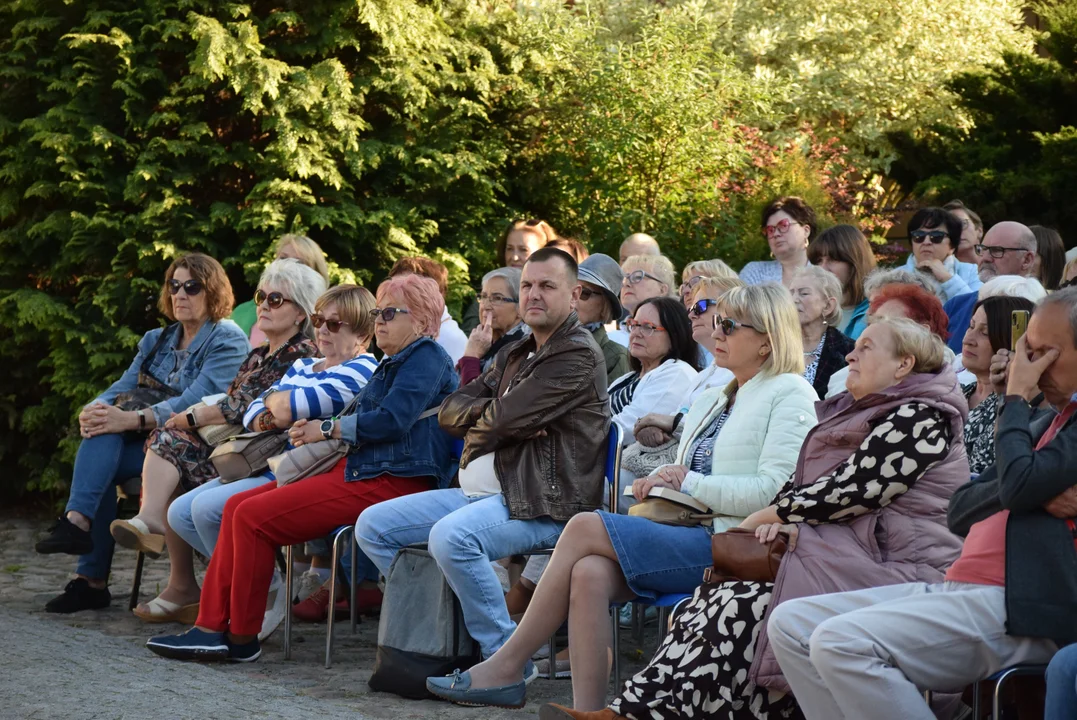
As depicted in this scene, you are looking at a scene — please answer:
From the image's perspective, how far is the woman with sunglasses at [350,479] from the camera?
6320 mm

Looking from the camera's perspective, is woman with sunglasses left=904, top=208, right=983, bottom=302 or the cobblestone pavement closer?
the cobblestone pavement

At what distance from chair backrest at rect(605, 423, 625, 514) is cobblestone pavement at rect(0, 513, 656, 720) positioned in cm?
84

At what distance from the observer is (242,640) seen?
6.35 meters

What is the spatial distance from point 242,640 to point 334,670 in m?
0.47

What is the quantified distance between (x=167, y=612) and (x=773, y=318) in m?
3.87

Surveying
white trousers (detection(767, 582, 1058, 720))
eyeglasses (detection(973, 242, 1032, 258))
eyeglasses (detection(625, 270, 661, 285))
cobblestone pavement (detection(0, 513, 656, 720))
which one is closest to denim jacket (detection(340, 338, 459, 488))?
cobblestone pavement (detection(0, 513, 656, 720))

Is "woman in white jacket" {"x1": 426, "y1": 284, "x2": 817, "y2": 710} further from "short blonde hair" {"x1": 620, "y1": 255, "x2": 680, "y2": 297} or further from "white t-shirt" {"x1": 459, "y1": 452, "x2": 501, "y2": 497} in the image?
"short blonde hair" {"x1": 620, "y1": 255, "x2": 680, "y2": 297}

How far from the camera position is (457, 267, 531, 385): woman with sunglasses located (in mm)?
7340

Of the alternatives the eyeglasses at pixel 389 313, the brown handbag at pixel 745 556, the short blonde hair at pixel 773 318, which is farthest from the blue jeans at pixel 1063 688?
the eyeglasses at pixel 389 313

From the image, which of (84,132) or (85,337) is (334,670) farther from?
(84,132)

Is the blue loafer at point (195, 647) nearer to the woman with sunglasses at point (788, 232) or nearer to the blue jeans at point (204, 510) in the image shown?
the blue jeans at point (204, 510)

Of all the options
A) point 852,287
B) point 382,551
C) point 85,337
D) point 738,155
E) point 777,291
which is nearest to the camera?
point 777,291

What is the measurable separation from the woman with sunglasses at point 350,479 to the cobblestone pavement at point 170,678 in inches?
8.5

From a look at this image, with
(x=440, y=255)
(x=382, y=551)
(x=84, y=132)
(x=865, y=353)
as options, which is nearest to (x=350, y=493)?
(x=382, y=551)
